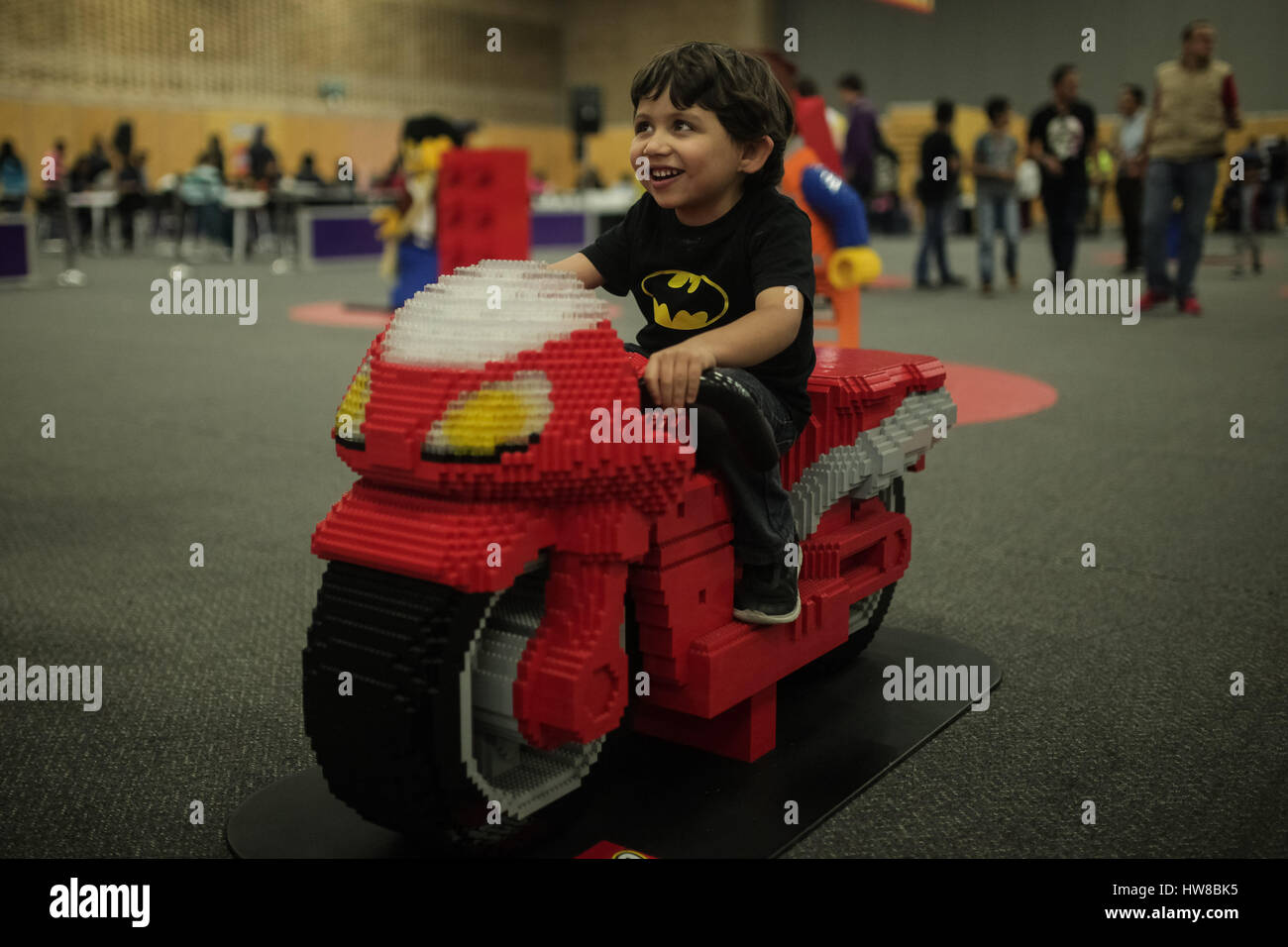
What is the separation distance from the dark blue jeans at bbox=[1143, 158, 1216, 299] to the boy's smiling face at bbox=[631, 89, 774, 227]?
19.2ft

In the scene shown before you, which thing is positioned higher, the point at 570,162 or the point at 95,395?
the point at 570,162

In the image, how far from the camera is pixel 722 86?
1.54 metres

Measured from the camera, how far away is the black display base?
4.88 feet

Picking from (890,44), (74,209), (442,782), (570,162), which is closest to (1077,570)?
(442,782)

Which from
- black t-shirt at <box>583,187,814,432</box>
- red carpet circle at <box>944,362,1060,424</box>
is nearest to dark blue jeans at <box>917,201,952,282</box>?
red carpet circle at <box>944,362,1060,424</box>

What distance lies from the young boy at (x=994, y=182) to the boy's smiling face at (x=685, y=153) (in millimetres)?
7673

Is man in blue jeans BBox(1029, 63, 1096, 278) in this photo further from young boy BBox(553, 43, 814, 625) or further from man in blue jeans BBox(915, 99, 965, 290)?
young boy BBox(553, 43, 814, 625)

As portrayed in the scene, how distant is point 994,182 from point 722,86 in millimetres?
7865

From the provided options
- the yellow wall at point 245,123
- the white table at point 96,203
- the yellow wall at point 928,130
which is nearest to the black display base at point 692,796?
the white table at point 96,203

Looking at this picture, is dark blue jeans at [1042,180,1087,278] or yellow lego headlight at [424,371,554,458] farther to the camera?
dark blue jeans at [1042,180,1087,278]

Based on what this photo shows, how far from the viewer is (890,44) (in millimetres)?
21891

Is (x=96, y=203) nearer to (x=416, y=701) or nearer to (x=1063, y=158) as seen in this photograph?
(x=1063, y=158)
